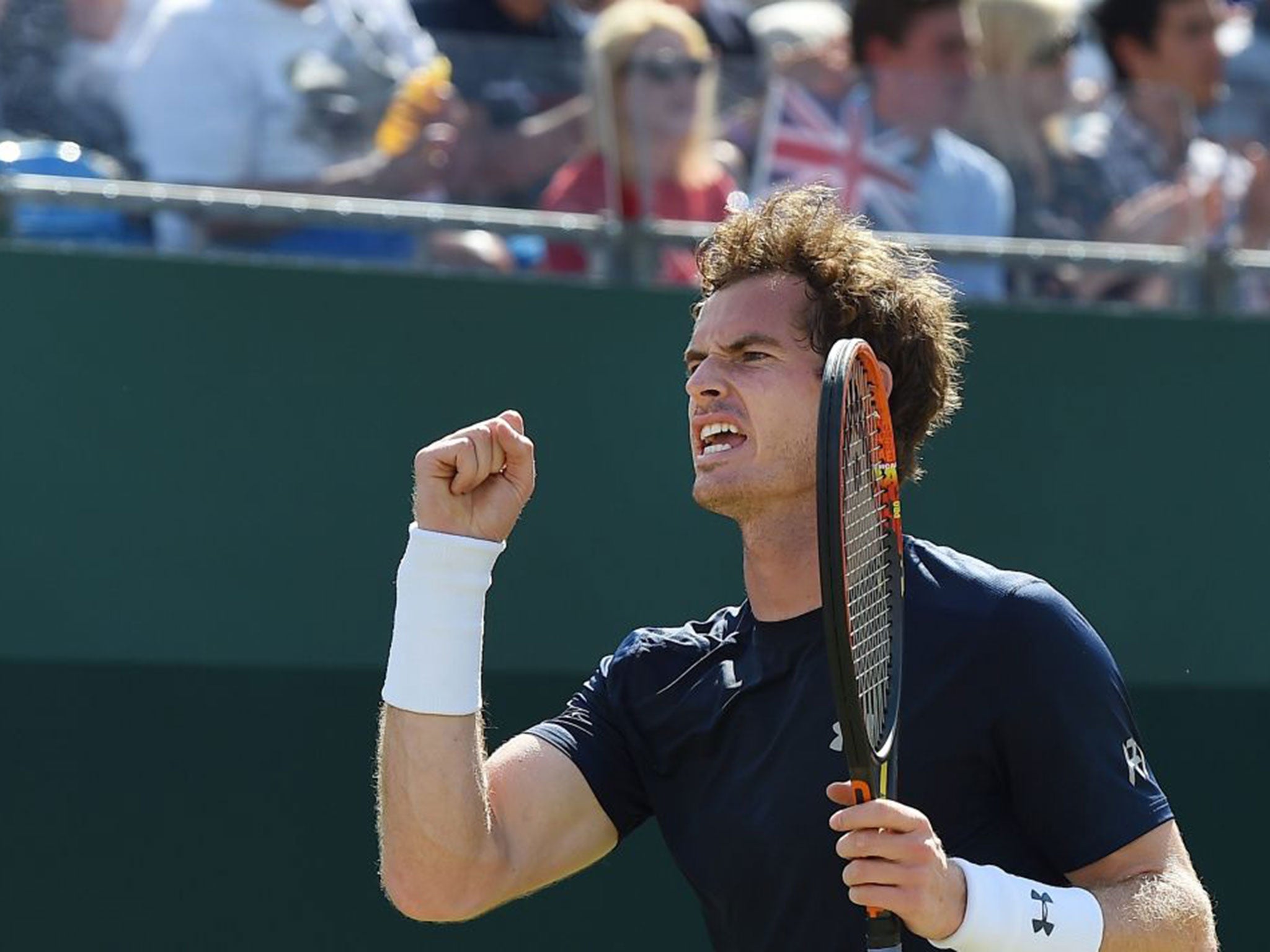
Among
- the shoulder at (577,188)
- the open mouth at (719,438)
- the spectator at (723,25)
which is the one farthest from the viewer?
the spectator at (723,25)

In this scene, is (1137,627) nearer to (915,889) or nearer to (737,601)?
(737,601)

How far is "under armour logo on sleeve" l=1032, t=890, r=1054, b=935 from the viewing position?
2.50 meters

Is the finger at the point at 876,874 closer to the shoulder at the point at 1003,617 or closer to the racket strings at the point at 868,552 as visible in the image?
the racket strings at the point at 868,552

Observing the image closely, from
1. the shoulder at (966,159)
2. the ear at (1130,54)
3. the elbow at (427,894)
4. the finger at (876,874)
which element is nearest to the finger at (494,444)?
the elbow at (427,894)

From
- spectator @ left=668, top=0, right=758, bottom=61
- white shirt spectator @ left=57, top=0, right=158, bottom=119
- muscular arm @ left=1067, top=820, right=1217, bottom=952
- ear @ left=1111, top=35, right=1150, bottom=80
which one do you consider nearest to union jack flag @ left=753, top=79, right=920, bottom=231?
spectator @ left=668, top=0, right=758, bottom=61

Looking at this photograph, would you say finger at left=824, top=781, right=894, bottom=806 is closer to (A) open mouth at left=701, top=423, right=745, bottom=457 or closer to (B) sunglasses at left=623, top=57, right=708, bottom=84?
(A) open mouth at left=701, top=423, right=745, bottom=457

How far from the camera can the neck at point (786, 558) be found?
293 cm

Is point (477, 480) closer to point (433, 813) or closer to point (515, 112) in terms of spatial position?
point (433, 813)

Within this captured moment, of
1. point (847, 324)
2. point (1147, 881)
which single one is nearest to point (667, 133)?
point (847, 324)

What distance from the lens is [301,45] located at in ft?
15.3

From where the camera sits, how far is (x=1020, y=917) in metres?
2.50

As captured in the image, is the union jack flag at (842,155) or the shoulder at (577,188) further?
the union jack flag at (842,155)

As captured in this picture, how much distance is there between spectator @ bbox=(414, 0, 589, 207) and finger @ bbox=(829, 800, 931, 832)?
2.61 m

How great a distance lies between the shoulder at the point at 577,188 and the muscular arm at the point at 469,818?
1.97 metres
